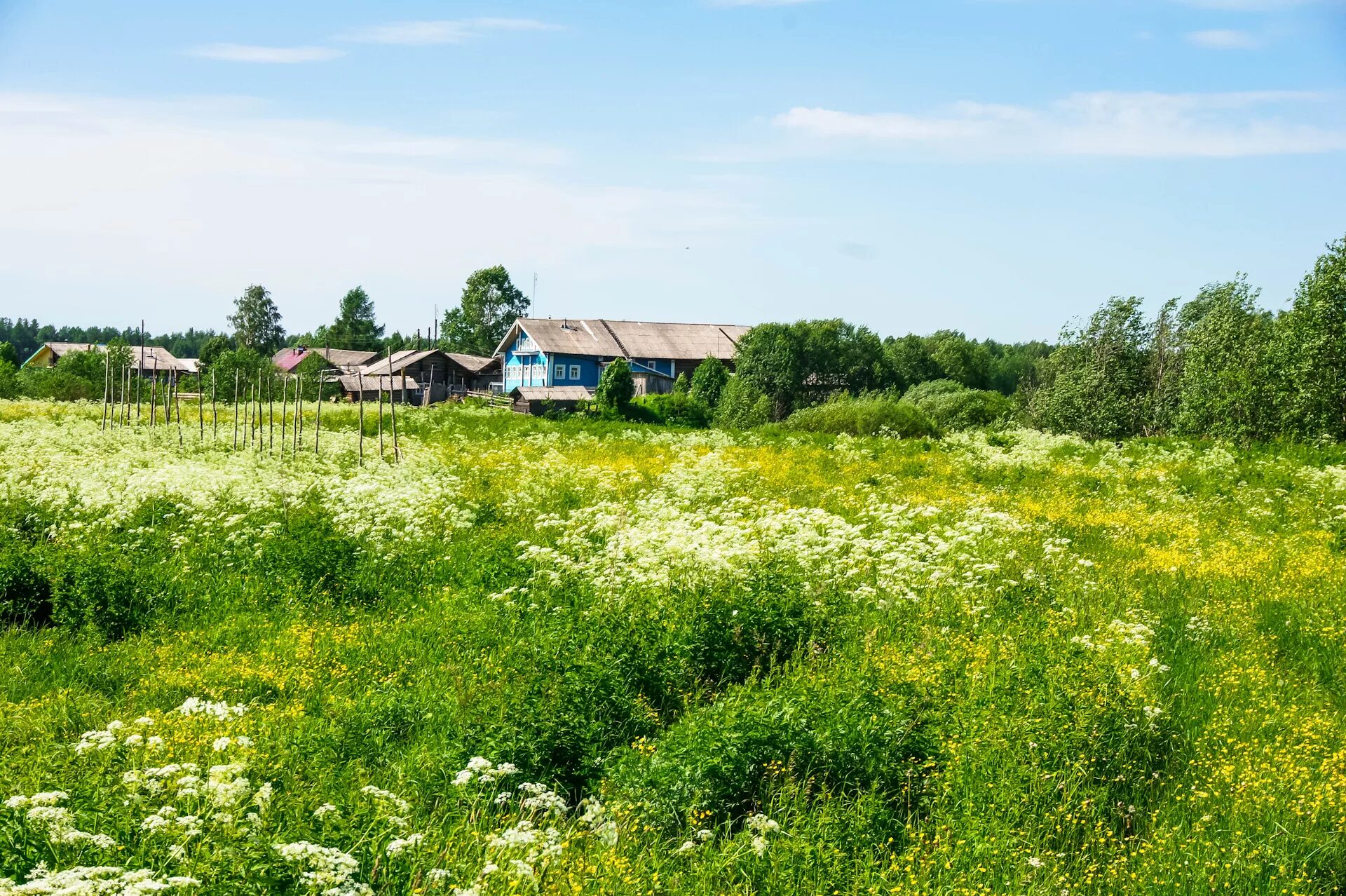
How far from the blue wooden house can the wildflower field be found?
2174 inches

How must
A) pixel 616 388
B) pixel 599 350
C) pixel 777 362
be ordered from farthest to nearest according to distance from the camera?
pixel 599 350
pixel 777 362
pixel 616 388

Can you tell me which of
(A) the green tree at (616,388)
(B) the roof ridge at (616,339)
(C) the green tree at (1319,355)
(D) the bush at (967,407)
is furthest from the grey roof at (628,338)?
(C) the green tree at (1319,355)

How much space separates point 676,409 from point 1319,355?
30996 millimetres

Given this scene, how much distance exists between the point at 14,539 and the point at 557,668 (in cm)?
890

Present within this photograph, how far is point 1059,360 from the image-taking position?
1764 inches

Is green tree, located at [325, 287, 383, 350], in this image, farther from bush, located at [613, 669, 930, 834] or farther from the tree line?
bush, located at [613, 669, 930, 834]

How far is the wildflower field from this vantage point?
496cm

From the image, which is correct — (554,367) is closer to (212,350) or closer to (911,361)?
(911,361)

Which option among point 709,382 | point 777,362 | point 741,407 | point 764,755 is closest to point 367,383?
point 709,382

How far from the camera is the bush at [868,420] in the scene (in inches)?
1527

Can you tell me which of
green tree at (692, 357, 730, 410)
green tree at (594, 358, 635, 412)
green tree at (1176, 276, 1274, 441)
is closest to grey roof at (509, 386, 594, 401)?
green tree at (594, 358, 635, 412)

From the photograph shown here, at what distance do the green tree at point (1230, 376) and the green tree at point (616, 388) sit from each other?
89.8 feet

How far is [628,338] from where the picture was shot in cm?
7412

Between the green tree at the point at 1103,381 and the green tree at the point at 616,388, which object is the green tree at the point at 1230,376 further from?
the green tree at the point at 616,388
